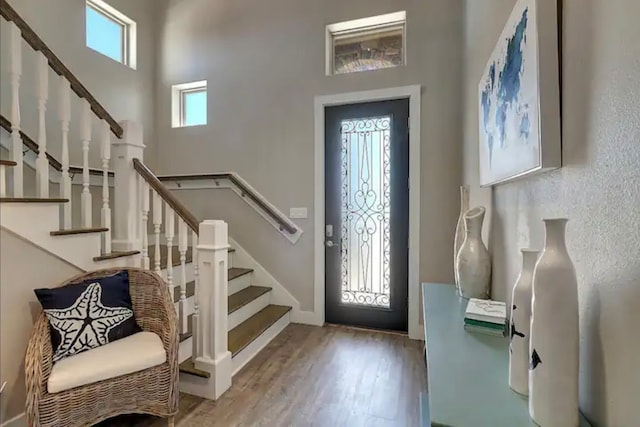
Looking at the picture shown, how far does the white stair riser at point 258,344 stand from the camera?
2.49 m

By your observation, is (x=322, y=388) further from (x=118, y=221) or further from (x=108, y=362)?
(x=118, y=221)

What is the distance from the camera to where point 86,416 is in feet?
5.17

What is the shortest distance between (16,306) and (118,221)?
2.36 ft

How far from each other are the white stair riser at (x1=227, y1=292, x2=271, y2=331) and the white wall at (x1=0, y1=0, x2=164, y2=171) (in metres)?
2.10

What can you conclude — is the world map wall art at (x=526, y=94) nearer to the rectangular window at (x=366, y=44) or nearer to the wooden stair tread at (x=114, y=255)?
the rectangular window at (x=366, y=44)

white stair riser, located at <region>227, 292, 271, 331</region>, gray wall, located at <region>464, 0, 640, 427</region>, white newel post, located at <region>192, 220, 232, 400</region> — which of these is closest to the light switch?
white stair riser, located at <region>227, 292, 271, 331</region>

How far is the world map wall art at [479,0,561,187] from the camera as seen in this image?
3.30 ft

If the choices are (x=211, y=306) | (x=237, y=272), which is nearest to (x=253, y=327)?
(x=237, y=272)

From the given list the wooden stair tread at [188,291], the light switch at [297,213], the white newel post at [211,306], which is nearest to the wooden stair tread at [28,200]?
the white newel post at [211,306]

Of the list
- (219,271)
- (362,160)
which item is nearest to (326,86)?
(362,160)

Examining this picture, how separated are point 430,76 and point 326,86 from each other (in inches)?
39.0

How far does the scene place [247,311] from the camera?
308 centimetres

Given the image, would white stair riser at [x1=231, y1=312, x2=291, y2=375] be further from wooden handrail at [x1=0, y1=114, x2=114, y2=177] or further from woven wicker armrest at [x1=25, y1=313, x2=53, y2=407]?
wooden handrail at [x1=0, y1=114, x2=114, y2=177]

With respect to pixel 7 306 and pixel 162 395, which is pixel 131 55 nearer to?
pixel 7 306
